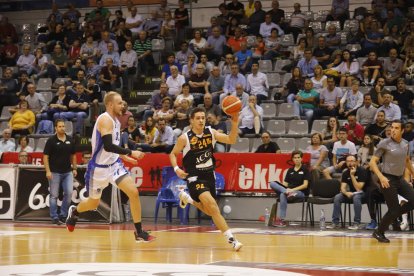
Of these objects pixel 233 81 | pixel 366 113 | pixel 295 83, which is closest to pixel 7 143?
pixel 233 81

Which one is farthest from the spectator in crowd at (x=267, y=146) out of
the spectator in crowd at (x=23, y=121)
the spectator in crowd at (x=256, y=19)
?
the spectator in crowd at (x=23, y=121)

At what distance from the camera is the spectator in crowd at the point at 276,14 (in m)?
27.1

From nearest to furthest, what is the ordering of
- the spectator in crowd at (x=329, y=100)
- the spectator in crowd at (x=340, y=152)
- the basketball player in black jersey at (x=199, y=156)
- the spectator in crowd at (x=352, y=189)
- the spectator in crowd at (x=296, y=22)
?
the basketball player in black jersey at (x=199, y=156) < the spectator in crowd at (x=352, y=189) < the spectator in crowd at (x=340, y=152) < the spectator in crowd at (x=329, y=100) < the spectator in crowd at (x=296, y=22)

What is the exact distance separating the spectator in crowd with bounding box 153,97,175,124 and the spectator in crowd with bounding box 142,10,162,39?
5.65 m

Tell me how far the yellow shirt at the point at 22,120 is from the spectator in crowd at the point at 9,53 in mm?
5214

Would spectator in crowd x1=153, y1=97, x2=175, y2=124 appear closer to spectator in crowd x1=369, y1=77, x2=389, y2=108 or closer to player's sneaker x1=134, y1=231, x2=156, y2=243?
spectator in crowd x1=369, y1=77, x2=389, y2=108

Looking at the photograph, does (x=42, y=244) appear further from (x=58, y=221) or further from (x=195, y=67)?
(x=195, y=67)

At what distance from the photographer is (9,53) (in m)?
29.9

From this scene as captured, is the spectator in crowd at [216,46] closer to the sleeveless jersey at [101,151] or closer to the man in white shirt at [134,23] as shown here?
the man in white shirt at [134,23]

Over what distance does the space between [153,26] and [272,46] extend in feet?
15.7

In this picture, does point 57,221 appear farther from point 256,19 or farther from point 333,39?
point 256,19

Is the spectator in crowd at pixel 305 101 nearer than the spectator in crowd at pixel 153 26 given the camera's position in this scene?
Yes

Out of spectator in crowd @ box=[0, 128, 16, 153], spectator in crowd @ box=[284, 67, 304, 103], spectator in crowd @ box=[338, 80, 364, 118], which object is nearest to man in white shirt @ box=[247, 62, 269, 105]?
spectator in crowd @ box=[284, 67, 304, 103]

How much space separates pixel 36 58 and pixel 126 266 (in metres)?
19.9
